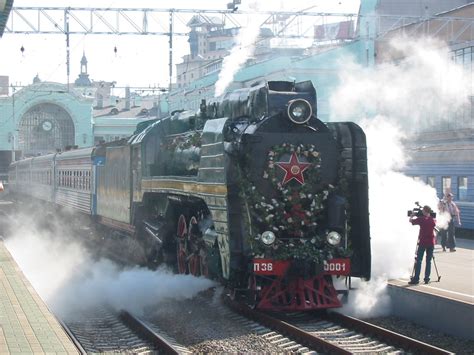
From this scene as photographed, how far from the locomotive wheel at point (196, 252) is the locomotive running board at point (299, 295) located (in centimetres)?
155

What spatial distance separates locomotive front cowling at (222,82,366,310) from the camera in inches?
404

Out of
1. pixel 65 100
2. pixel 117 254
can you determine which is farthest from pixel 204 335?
pixel 65 100

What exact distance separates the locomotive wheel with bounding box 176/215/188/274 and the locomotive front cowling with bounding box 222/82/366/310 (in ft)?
8.23

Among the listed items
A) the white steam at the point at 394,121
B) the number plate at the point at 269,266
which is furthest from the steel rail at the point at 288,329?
the white steam at the point at 394,121

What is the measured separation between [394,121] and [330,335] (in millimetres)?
19452

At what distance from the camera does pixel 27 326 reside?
8938 mm

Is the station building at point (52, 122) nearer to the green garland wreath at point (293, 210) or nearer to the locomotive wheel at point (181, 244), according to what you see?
the locomotive wheel at point (181, 244)

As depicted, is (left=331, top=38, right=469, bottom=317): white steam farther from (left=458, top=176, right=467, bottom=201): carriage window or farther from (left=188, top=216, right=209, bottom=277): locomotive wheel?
(left=188, top=216, right=209, bottom=277): locomotive wheel

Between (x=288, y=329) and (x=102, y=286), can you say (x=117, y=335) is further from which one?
(x=102, y=286)

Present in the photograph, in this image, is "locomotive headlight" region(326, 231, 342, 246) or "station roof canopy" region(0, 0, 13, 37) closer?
"station roof canopy" region(0, 0, 13, 37)

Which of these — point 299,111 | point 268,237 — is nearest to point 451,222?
point 299,111

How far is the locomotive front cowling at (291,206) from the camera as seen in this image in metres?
10.3

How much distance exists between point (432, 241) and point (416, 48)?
21.5 metres

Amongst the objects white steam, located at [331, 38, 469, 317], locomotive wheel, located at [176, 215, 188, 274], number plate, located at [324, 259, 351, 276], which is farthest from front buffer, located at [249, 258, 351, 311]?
locomotive wheel, located at [176, 215, 188, 274]
